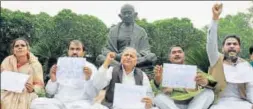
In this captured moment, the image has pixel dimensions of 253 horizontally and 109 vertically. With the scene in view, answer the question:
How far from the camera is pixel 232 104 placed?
5.80 m

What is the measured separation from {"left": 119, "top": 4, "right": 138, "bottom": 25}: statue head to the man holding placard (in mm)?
2771

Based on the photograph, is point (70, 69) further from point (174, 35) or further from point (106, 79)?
point (174, 35)

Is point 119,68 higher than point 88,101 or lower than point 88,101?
higher

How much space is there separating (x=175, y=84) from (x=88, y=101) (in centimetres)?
105

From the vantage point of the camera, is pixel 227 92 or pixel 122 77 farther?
pixel 227 92

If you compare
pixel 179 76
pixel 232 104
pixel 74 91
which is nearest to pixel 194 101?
pixel 179 76

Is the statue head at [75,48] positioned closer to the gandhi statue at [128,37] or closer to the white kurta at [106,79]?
the white kurta at [106,79]

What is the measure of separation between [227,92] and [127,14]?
3.04 metres

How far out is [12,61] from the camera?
583 centimetres

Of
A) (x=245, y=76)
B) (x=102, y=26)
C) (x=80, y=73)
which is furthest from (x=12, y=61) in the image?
(x=102, y=26)

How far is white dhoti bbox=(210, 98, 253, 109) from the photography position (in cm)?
574

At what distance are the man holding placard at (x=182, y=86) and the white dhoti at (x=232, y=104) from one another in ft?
0.42

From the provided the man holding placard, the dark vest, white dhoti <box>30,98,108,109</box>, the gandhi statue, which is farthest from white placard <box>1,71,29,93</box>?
the gandhi statue

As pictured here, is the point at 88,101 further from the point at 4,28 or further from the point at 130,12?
the point at 4,28
